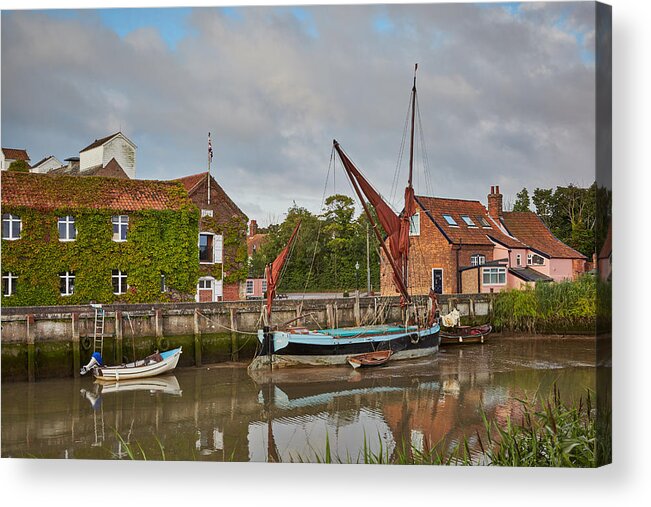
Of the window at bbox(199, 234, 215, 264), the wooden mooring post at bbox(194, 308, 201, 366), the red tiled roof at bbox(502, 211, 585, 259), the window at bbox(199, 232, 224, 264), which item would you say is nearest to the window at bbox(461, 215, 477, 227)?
the red tiled roof at bbox(502, 211, 585, 259)

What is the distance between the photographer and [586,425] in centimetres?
684

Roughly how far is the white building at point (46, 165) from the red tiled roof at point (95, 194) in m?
0.13

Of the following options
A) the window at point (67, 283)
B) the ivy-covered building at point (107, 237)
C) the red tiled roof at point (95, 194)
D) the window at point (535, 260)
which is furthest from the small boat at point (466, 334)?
the window at point (67, 283)

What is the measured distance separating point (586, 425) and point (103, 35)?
6.59 metres

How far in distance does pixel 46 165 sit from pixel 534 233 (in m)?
6.65

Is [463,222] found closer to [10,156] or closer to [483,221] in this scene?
[483,221]

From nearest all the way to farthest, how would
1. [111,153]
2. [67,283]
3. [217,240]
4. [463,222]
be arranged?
1. [111,153]
2. [67,283]
3. [463,222]
4. [217,240]

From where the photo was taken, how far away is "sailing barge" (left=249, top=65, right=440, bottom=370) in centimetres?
1184

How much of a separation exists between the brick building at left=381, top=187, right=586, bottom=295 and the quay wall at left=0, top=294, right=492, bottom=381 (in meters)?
0.35

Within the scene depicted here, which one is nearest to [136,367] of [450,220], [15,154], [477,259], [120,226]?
[120,226]

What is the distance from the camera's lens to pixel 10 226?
935cm

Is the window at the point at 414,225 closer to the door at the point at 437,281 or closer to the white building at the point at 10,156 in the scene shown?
the door at the point at 437,281

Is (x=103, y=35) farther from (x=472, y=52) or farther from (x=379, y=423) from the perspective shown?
(x=379, y=423)

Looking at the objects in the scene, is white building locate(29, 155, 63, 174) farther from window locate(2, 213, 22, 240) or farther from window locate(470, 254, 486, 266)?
window locate(470, 254, 486, 266)
